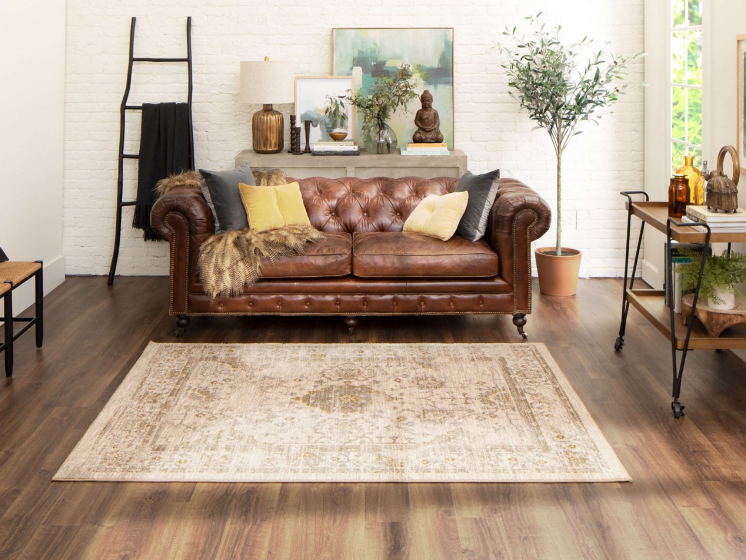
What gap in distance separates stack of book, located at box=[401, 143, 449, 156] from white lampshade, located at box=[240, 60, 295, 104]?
0.93m

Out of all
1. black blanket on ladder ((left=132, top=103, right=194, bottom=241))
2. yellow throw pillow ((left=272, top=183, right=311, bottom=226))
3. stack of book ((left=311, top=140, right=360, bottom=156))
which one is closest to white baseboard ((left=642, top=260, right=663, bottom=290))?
stack of book ((left=311, top=140, right=360, bottom=156))

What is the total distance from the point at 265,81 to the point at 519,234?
2235 mm

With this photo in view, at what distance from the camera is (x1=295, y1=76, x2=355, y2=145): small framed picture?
21.9 ft

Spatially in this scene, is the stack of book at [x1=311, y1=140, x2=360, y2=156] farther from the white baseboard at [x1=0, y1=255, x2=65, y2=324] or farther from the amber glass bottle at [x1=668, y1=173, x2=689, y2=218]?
the amber glass bottle at [x1=668, y1=173, x2=689, y2=218]

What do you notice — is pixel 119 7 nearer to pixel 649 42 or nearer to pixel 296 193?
pixel 296 193

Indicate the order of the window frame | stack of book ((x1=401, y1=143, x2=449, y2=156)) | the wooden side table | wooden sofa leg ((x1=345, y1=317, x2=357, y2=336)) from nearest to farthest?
the wooden side table → the window frame → wooden sofa leg ((x1=345, y1=317, x2=357, y2=336)) → stack of book ((x1=401, y1=143, x2=449, y2=156))

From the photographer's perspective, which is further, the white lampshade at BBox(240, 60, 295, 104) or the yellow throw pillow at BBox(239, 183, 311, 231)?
the white lampshade at BBox(240, 60, 295, 104)

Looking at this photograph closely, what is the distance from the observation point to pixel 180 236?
17.3ft

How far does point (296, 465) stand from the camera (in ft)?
11.5

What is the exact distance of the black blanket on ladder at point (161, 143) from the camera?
666 cm

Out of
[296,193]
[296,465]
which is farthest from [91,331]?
[296,465]

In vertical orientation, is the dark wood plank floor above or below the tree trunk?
below

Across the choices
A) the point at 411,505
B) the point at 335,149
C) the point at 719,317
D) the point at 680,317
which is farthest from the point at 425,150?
the point at 411,505

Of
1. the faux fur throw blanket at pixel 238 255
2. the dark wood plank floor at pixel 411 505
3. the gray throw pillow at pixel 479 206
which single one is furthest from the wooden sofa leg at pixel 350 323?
the dark wood plank floor at pixel 411 505
